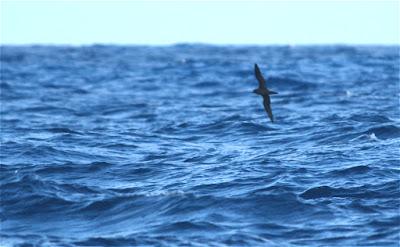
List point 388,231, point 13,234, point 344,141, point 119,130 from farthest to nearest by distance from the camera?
point 119,130 < point 344,141 < point 13,234 < point 388,231

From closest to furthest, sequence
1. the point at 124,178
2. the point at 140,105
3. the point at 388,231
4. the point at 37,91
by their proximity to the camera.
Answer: the point at 388,231 → the point at 124,178 → the point at 140,105 → the point at 37,91

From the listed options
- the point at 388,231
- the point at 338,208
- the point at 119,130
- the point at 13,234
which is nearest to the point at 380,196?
the point at 338,208

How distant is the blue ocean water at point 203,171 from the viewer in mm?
16406

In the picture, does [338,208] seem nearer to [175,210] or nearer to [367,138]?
[175,210]

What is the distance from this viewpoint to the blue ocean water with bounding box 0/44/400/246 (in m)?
16.4

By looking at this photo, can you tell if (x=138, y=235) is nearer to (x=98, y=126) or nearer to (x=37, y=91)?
(x=98, y=126)

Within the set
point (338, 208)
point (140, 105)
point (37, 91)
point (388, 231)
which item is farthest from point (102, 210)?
point (37, 91)

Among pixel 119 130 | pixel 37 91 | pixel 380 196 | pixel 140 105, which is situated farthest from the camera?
pixel 37 91

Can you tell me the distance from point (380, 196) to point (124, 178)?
705 centimetres

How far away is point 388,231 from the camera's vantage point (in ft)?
51.2

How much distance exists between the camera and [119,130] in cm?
3055

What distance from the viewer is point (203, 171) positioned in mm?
21734

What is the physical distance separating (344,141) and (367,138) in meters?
0.85

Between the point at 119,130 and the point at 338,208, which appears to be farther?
the point at 119,130
